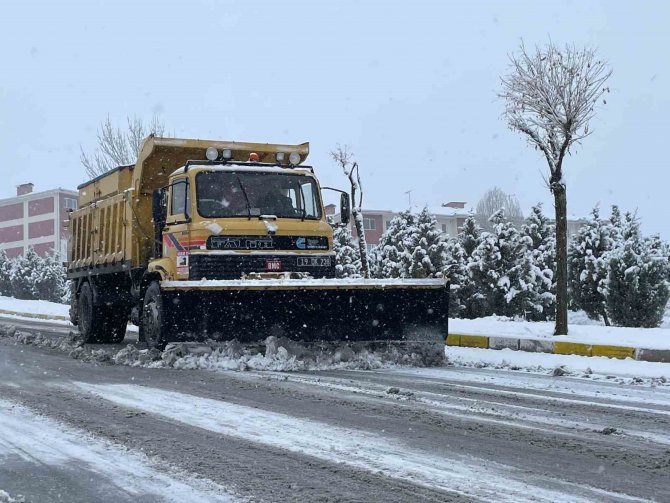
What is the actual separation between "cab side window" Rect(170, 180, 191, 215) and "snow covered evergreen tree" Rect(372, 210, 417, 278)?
2038cm

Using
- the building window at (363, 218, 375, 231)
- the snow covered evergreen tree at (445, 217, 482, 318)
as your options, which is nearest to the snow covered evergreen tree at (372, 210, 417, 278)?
the snow covered evergreen tree at (445, 217, 482, 318)

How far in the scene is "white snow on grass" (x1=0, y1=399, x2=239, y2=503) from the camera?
12.9ft

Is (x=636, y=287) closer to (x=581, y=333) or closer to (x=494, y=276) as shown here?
(x=494, y=276)

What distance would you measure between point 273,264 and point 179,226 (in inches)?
51.7

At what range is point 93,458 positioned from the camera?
15.2 feet

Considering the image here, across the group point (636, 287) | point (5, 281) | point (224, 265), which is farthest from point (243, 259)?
point (5, 281)

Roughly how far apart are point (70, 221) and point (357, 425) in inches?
449

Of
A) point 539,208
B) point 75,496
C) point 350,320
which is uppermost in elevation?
point 539,208

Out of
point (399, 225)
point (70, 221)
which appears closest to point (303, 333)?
point (70, 221)

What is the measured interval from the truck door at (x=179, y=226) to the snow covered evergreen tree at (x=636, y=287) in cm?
1727

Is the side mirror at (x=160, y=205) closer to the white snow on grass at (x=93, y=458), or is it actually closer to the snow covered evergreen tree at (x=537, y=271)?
the white snow on grass at (x=93, y=458)

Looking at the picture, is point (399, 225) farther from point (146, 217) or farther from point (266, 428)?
point (266, 428)

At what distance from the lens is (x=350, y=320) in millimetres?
10070

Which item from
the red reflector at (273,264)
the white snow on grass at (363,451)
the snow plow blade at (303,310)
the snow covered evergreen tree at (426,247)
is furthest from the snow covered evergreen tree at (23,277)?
the white snow on grass at (363,451)
